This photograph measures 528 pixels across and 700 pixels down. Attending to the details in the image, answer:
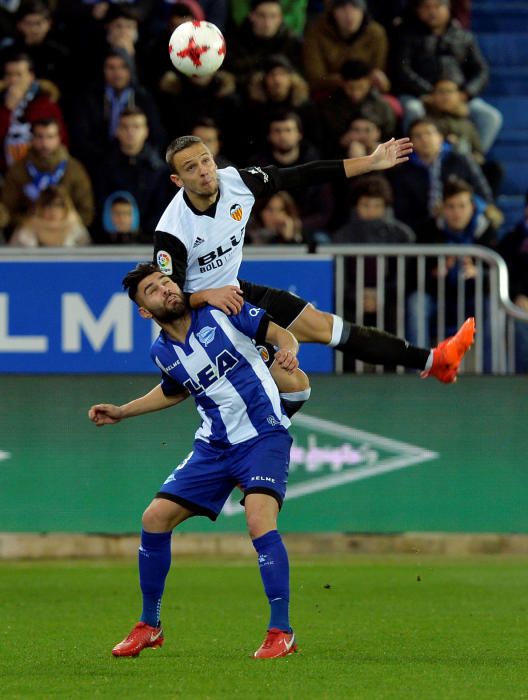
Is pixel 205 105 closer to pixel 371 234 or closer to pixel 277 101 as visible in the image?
pixel 277 101

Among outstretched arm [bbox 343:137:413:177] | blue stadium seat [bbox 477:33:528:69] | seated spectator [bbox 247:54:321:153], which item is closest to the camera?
outstretched arm [bbox 343:137:413:177]

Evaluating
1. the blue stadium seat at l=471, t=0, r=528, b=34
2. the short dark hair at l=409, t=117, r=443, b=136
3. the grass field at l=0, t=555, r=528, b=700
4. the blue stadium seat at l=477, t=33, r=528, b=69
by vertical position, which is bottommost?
the grass field at l=0, t=555, r=528, b=700

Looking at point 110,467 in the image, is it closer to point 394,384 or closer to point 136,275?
point 394,384

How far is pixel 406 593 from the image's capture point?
424 inches

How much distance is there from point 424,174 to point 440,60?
213 cm

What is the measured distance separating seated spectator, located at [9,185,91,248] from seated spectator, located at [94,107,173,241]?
3.47 feet

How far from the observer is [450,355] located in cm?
888

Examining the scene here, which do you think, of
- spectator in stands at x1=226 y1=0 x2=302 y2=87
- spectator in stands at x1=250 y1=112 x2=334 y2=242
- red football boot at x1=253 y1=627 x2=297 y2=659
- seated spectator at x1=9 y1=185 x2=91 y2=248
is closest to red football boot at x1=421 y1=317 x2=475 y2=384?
red football boot at x1=253 y1=627 x2=297 y2=659

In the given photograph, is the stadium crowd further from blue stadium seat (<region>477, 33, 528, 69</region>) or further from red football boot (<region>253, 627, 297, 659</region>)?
red football boot (<region>253, 627, 297, 659</region>)

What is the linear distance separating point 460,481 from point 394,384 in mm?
938

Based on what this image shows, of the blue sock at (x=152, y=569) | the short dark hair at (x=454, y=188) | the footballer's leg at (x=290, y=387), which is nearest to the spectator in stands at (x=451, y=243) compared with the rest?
the short dark hair at (x=454, y=188)

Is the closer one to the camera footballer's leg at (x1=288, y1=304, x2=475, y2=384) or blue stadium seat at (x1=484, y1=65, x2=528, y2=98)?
footballer's leg at (x1=288, y1=304, x2=475, y2=384)

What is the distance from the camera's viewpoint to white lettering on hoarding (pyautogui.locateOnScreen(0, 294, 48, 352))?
40.4 feet

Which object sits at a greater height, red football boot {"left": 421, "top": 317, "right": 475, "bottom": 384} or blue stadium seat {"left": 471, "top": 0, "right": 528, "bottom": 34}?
blue stadium seat {"left": 471, "top": 0, "right": 528, "bottom": 34}
